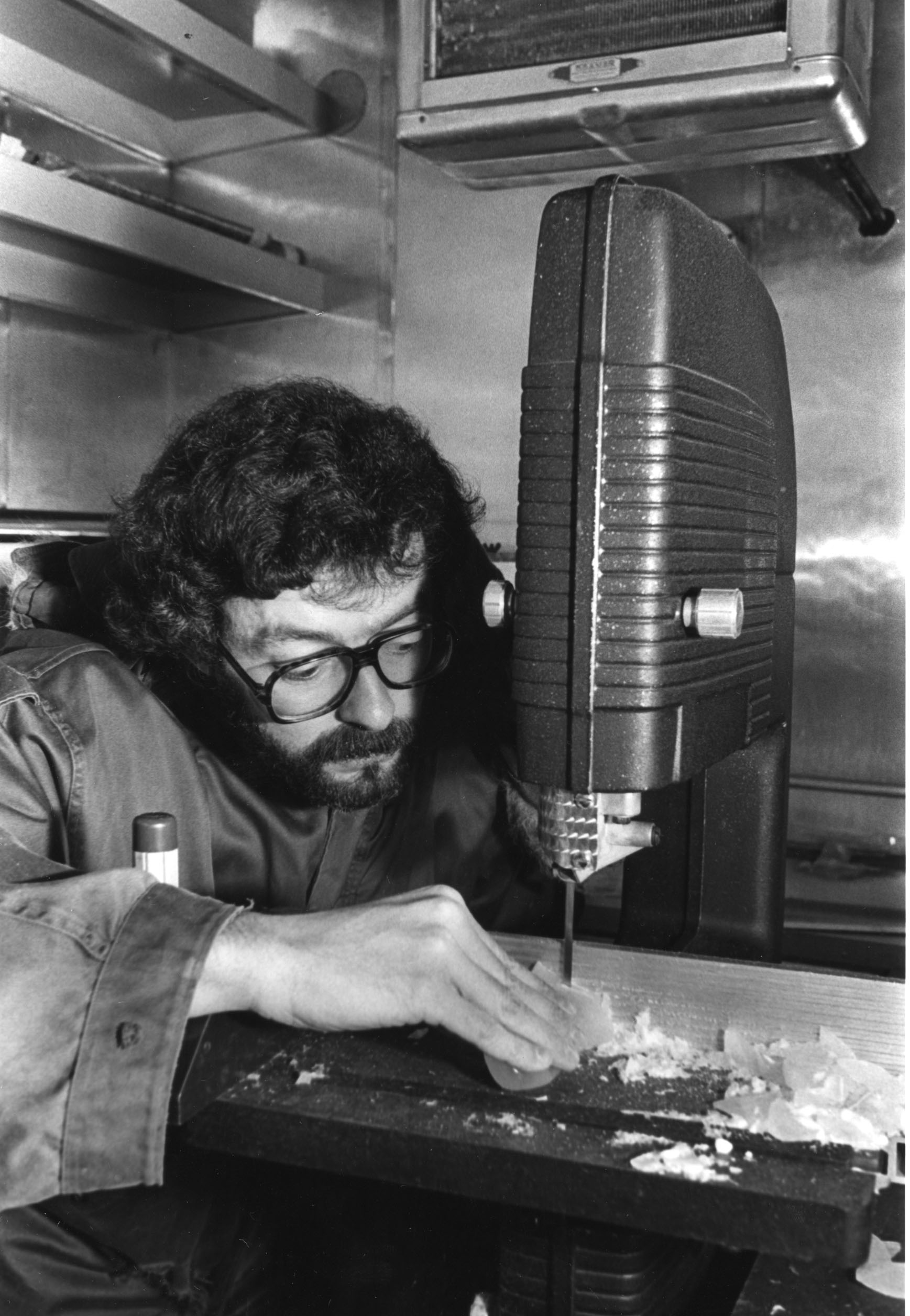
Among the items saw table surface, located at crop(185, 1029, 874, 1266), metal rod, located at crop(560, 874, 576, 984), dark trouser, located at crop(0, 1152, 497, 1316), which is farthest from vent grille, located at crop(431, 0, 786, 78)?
dark trouser, located at crop(0, 1152, 497, 1316)

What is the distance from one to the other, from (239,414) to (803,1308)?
130 cm

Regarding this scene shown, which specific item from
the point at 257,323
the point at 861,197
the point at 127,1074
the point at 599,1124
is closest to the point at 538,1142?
the point at 599,1124

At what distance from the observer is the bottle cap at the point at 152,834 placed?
1.18 meters

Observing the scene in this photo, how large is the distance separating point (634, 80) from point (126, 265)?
1.10 m

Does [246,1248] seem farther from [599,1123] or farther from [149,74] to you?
[149,74]

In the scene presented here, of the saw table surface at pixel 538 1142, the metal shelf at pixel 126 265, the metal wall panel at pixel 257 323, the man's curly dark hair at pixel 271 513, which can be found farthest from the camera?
the metal wall panel at pixel 257 323

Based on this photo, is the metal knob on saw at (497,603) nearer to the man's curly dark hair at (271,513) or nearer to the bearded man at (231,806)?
the bearded man at (231,806)

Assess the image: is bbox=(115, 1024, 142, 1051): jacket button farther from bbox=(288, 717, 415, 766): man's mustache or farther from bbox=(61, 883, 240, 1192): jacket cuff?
bbox=(288, 717, 415, 766): man's mustache

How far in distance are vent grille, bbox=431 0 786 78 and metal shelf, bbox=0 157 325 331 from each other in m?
0.57

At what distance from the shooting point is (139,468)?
2.75 meters

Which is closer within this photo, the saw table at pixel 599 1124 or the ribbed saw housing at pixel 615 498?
the saw table at pixel 599 1124

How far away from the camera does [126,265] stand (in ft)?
8.00

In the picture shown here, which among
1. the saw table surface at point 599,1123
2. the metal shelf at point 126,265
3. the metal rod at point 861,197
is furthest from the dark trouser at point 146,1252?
the metal rod at point 861,197

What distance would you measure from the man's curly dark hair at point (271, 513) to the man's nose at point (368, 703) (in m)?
0.13
